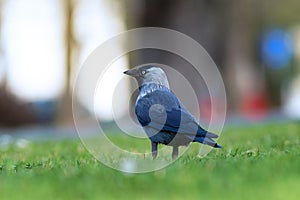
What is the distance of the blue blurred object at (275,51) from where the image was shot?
4172 centimetres

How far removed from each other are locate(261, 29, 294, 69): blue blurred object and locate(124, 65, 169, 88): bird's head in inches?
1388

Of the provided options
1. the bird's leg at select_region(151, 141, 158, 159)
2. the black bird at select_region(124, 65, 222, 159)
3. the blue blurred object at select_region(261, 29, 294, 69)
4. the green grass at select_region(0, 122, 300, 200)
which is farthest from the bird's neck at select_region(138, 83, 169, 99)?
the blue blurred object at select_region(261, 29, 294, 69)

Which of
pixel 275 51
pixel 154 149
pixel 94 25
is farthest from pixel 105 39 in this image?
pixel 154 149

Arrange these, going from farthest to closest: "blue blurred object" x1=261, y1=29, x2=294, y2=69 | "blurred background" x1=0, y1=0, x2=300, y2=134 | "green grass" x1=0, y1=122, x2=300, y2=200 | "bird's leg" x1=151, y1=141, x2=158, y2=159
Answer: "blue blurred object" x1=261, y1=29, x2=294, y2=69 < "blurred background" x1=0, y1=0, x2=300, y2=134 < "bird's leg" x1=151, y1=141, x2=158, y2=159 < "green grass" x1=0, y1=122, x2=300, y2=200

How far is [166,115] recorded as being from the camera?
6.54m

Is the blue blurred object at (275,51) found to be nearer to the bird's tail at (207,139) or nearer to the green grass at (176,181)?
the green grass at (176,181)

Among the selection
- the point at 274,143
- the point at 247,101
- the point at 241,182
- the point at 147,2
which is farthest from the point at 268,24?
the point at 241,182

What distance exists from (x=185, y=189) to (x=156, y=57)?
19.9 meters

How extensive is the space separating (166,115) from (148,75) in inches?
20.1

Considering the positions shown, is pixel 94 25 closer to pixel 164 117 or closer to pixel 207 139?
pixel 164 117

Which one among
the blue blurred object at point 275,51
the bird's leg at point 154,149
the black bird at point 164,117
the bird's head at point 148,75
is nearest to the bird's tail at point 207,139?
the black bird at point 164,117

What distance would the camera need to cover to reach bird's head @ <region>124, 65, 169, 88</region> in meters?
6.82

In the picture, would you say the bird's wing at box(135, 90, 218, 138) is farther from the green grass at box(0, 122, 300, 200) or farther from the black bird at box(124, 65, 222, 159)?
the green grass at box(0, 122, 300, 200)

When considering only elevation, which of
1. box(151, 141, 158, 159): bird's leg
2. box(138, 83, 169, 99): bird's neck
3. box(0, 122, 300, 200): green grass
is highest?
box(138, 83, 169, 99): bird's neck
